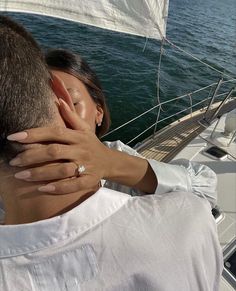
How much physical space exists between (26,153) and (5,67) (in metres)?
0.18

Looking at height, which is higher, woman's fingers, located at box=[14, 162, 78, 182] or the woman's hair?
woman's fingers, located at box=[14, 162, 78, 182]

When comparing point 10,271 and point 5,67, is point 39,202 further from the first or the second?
point 5,67

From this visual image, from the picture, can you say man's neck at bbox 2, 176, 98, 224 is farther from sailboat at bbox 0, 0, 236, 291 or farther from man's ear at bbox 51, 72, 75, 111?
sailboat at bbox 0, 0, 236, 291

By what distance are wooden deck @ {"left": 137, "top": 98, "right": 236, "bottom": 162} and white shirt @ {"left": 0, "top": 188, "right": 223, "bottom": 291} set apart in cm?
222

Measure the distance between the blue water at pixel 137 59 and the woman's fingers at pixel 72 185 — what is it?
17.8ft

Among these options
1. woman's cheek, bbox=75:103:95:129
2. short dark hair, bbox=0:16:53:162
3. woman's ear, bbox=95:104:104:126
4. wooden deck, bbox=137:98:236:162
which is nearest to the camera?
short dark hair, bbox=0:16:53:162

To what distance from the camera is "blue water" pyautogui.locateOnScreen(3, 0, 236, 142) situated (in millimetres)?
8391

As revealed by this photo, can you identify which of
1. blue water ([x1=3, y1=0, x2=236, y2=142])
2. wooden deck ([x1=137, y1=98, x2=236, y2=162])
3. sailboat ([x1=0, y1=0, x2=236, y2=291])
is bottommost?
blue water ([x1=3, y1=0, x2=236, y2=142])

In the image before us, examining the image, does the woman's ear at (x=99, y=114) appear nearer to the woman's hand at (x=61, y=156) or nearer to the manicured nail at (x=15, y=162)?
the woman's hand at (x=61, y=156)

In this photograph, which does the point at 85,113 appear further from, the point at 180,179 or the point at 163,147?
the point at 163,147

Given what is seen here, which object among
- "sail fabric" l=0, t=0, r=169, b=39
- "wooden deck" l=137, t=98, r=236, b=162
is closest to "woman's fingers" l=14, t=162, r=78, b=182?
"sail fabric" l=0, t=0, r=169, b=39

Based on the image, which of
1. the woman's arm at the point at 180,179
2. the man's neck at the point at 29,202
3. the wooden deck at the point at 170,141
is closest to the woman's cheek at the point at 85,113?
the woman's arm at the point at 180,179

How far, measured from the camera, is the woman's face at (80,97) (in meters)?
1.63

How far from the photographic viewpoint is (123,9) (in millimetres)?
2377
